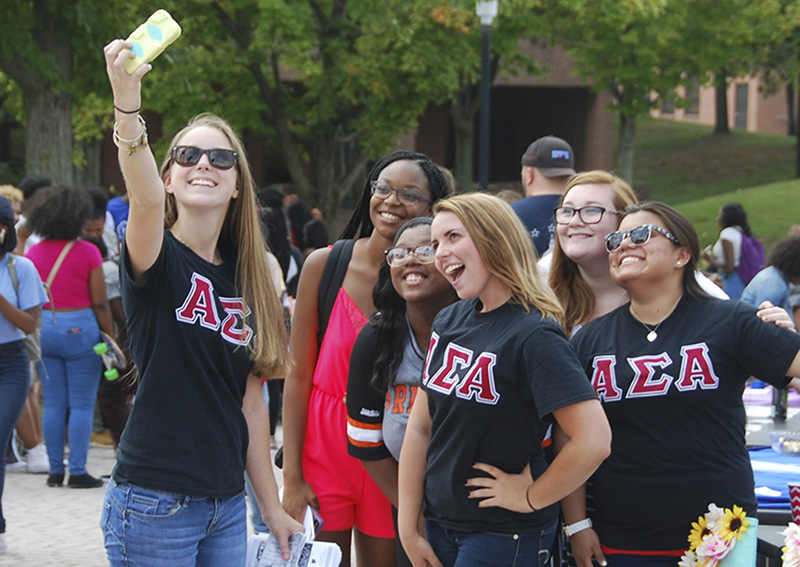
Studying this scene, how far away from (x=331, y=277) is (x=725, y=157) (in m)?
37.9

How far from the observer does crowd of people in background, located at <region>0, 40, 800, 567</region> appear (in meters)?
2.86

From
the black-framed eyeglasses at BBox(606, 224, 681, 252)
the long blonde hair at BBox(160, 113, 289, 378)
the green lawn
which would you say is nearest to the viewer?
the long blonde hair at BBox(160, 113, 289, 378)

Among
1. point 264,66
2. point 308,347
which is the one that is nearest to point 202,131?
point 308,347

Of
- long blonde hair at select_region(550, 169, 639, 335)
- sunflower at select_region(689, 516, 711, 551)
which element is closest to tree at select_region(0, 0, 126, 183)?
long blonde hair at select_region(550, 169, 639, 335)

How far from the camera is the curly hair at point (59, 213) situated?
7223 millimetres

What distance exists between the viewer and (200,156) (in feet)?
10.0

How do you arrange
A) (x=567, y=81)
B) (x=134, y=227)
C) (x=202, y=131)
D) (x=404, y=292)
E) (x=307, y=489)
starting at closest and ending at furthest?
(x=134, y=227)
(x=202, y=131)
(x=404, y=292)
(x=307, y=489)
(x=567, y=81)

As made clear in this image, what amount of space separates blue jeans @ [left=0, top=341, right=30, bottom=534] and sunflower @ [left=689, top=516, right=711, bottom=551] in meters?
4.11

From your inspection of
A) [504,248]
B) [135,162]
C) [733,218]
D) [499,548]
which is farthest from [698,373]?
[733,218]

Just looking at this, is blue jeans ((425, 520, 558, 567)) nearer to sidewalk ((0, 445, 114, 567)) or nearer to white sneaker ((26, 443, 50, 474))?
sidewalk ((0, 445, 114, 567))

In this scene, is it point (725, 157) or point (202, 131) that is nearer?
point (202, 131)

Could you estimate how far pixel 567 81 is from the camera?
31.7 meters

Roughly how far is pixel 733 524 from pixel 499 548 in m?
0.76

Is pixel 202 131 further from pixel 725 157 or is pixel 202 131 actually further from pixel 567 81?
pixel 725 157
